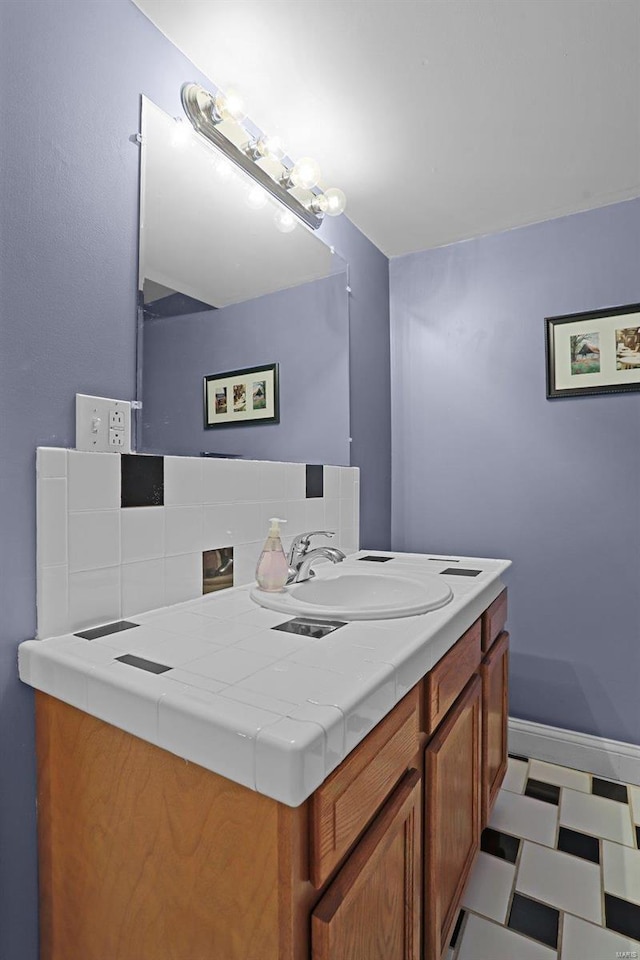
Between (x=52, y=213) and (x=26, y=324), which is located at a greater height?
(x=52, y=213)

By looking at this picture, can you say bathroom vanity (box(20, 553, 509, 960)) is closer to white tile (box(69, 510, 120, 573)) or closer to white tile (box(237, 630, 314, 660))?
white tile (box(237, 630, 314, 660))

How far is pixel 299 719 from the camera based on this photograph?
627mm

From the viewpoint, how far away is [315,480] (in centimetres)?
180

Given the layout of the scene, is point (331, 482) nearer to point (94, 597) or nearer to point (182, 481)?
point (182, 481)

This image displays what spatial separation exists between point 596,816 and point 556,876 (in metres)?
0.37

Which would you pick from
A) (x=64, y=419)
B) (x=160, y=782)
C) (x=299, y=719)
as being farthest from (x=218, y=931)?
(x=64, y=419)

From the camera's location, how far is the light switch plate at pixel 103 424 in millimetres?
1022

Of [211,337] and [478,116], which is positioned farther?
[478,116]

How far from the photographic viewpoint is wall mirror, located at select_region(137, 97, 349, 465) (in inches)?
47.6

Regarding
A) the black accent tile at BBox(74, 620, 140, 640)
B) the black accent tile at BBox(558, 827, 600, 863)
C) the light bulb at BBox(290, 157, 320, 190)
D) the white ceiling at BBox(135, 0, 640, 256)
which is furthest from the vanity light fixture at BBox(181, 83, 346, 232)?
the black accent tile at BBox(558, 827, 600, 863)

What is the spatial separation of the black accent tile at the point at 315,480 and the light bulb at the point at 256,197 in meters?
0.83

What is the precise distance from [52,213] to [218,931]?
121 cm

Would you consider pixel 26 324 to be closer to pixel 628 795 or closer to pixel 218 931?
pixel 218 931

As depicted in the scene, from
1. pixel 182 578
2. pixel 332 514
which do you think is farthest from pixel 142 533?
pixel 332 514
